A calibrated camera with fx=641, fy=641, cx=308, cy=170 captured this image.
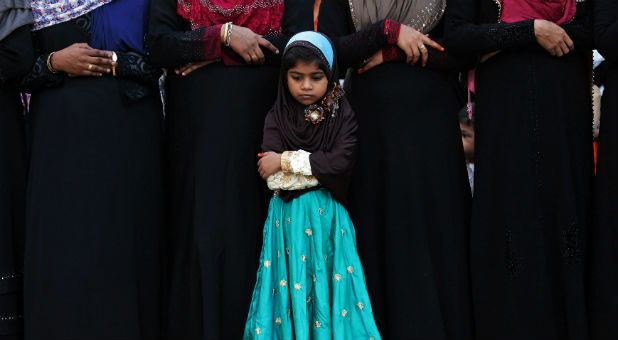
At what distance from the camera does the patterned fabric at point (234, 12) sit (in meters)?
3.11

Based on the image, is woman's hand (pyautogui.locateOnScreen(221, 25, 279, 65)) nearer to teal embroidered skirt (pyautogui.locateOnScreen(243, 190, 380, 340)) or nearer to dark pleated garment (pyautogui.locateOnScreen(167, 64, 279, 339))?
dark pleated garment (pyautogui.locateOnScreen(167, 64, 279, 339))

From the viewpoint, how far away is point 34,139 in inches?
119


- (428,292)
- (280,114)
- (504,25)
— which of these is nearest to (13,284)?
(280,114)

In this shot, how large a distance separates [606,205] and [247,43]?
176 cm

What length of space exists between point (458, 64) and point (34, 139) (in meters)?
2.06

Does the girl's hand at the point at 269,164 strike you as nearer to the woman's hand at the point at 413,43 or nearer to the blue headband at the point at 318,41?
the blue headband at the point at 318,41

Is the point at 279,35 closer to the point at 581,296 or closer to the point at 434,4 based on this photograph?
the point at 434,4

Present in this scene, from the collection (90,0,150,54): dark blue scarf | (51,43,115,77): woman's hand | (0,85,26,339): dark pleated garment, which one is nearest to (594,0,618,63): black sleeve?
(90,0,150,54): dark blue scarf

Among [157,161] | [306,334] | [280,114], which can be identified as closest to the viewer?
[306,334]

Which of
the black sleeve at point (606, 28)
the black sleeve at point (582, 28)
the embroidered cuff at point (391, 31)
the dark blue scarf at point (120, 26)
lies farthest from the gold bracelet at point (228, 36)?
the black sleeve at point (606, 28)

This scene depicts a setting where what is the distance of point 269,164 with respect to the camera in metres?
2.88

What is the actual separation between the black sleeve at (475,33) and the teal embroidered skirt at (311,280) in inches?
37.6

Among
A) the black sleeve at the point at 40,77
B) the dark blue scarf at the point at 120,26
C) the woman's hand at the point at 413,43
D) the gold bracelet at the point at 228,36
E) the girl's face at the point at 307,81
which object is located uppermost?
the dark blue scarf at the point at 120,26

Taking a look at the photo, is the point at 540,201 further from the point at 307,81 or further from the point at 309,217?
the point at 307,81
